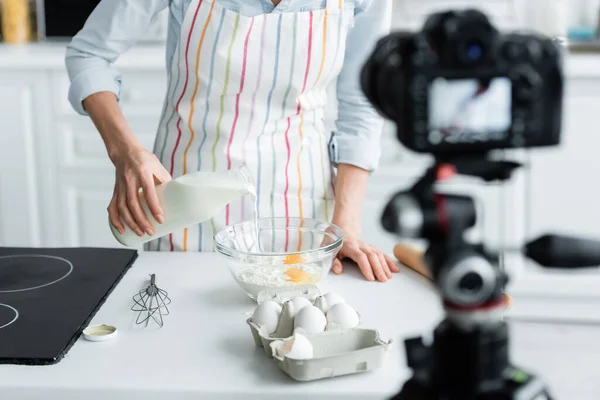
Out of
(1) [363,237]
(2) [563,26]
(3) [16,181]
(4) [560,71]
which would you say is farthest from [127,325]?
(2) [563,26]

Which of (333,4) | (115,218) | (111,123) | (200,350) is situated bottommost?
(200,350)

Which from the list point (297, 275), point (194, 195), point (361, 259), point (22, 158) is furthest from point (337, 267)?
point (22, 158)

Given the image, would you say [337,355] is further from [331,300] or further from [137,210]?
[137,210]

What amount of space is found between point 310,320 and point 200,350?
0.48 feet

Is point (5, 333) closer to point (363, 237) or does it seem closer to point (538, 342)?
point (363, 237)

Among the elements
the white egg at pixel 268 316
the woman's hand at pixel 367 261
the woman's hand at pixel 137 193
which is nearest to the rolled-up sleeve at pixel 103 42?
the woman's hand at pixel 137 193

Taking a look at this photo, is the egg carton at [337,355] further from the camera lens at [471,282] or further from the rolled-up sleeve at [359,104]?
the rolled-up sleeve at [359,104]

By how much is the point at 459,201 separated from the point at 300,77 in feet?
3.22

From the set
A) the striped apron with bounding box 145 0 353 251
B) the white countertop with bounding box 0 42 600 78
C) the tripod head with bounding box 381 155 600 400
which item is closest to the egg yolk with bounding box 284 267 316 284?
A: the striped apron with bounding box 145 0 353 251

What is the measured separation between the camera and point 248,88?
1.50 meters

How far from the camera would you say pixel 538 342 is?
2600 mm

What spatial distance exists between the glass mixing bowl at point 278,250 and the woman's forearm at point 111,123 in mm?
232

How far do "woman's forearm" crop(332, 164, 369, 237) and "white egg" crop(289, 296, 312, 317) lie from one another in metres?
0.43

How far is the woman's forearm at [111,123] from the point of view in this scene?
4.44 ft
